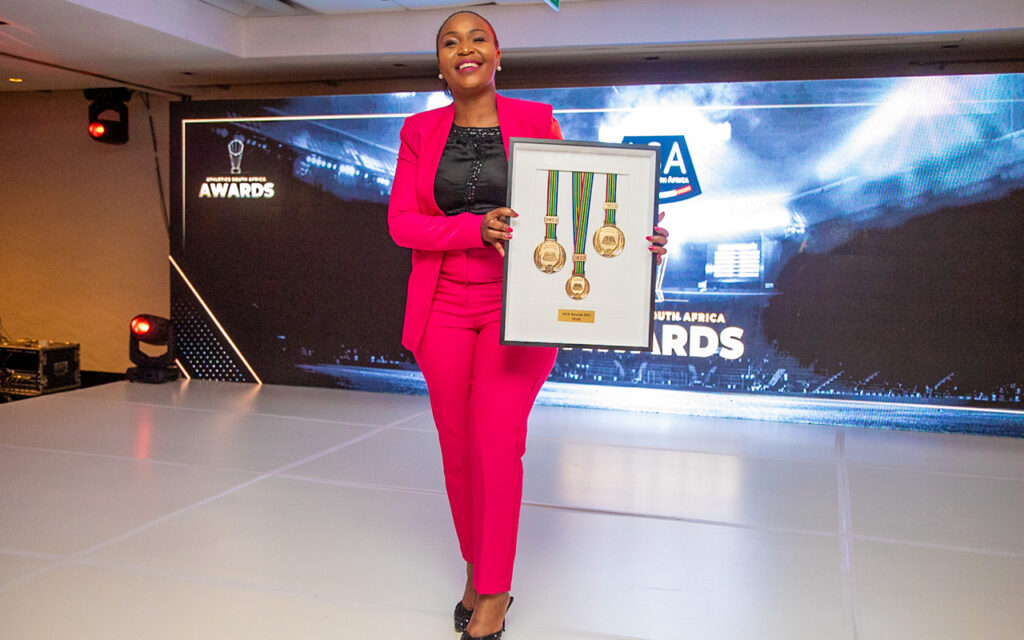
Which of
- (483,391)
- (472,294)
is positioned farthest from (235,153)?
(483,391)

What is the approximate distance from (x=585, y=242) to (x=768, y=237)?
11.2 feet

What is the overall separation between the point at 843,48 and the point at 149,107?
531 centimetres

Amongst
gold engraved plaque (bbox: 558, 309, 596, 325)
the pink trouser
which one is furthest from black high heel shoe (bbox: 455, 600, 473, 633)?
gold engraved plaque (bbox: 558, 309, 596, 325)

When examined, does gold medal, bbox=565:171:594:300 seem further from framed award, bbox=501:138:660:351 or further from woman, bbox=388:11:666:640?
woman, bbox=388:11:666:640

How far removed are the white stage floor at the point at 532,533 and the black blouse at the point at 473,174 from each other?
105cm

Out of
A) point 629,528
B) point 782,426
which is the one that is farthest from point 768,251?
point 629,528

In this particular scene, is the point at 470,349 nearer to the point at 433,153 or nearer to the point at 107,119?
the point at 433,153

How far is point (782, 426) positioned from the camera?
15.7 ft

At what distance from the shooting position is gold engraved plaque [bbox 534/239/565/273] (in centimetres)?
183

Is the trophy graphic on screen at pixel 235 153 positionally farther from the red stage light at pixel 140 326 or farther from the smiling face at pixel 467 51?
the smiling face at pixel 467 51

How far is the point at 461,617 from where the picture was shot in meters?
2.07

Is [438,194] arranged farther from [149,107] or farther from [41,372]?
[149,107]

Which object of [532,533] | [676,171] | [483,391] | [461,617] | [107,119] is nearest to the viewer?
[483,391]

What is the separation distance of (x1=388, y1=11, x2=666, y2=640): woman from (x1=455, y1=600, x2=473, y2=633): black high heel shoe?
12 millimetres
